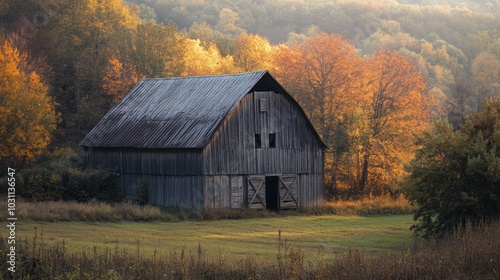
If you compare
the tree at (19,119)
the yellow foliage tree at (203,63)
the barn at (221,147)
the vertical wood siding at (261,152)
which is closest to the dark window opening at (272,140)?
the barn at (221,147)

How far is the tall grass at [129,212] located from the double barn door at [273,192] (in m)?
0.63

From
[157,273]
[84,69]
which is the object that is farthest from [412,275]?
[84,69]

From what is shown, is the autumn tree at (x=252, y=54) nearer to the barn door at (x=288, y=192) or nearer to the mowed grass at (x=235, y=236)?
the barn door at (x=288, y=192)

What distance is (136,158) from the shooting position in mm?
47188

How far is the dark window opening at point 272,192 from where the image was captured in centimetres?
4702

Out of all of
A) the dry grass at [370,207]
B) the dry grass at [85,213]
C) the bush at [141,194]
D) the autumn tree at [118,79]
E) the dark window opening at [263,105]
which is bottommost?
the dry grass at [370,207]

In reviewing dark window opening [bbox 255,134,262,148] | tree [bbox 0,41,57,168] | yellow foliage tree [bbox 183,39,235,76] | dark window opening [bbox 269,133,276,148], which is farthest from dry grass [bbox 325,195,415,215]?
yellow foliage tree [bbox 183,39,235,76]

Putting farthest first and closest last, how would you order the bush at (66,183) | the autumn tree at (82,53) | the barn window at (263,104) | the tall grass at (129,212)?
the autumn tree at (82,53)
the barn window at (263,104)
the bush at (66,183)
the tall grass at (129,212)

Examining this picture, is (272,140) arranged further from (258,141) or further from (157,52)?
(157,52)

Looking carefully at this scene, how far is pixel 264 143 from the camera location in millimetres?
45938

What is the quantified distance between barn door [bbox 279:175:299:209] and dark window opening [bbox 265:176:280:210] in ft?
1.22

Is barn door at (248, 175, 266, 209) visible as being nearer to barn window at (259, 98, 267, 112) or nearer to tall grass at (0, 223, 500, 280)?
barn window at (259, 98, 267, 112)

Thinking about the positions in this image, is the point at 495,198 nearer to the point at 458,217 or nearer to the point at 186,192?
the point at 458,217

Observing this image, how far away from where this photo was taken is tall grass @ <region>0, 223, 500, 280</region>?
20.5m
